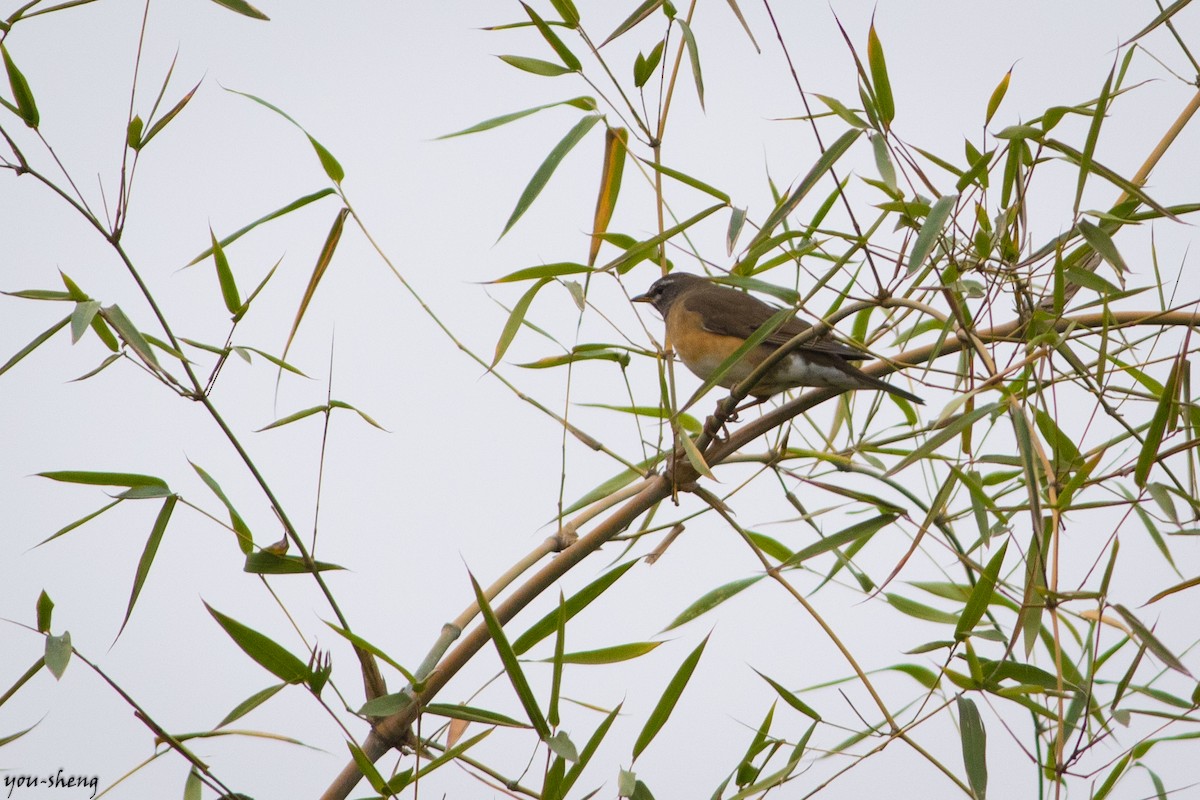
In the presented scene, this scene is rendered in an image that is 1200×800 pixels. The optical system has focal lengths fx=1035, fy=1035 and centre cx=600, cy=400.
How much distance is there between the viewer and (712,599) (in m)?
2.23

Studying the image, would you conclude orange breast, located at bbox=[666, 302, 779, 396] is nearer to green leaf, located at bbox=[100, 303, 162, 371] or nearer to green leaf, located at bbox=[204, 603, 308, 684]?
green leaf, located at bbox=[204, 603, 308, 684]

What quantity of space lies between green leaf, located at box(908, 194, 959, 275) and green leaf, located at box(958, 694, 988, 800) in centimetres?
84

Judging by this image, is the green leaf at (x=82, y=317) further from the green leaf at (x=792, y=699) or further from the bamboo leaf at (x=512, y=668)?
the green leaf at (x=792, y=699)

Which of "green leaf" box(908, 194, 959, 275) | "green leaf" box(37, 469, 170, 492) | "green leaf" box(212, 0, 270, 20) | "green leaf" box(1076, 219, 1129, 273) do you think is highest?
"green leaf" box(212, 0, 270, 20)

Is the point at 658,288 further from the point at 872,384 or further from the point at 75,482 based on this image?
the point at 75,482

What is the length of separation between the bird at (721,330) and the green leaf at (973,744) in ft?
3.41

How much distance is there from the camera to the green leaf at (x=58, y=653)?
5.79ft

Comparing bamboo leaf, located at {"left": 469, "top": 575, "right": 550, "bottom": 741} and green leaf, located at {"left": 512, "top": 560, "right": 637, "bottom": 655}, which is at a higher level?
green leaf, located at {"left": 512, "top": 560, "right": 637, "bottom": 655}

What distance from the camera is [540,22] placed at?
208cm

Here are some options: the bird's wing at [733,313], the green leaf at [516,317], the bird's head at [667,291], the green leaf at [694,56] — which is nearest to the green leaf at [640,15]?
the green leaf at [694,56]

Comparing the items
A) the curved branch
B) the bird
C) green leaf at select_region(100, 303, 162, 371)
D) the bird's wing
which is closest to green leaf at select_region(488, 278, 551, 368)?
the curved branch

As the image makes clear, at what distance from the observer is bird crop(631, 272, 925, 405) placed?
3.02 meters

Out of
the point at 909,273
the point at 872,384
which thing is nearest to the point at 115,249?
the point at 909,273

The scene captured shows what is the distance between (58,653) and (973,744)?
1666 mm
